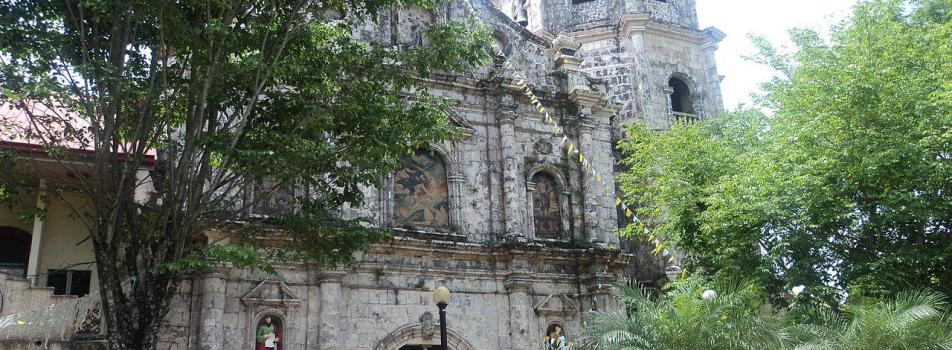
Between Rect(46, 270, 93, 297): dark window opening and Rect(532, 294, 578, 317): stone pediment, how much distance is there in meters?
9.38

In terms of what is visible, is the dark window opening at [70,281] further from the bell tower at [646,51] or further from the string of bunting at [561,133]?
the bell tower at [646,51]

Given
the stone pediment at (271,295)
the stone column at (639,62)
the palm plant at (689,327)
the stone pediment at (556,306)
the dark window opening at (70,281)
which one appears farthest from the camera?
the stone column at (639,62)

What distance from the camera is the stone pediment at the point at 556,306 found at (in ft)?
62.6

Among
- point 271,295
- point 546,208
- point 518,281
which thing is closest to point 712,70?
point 546,208

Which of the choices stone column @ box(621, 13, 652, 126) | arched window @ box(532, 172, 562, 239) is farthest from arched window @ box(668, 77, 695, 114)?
arched window @ box(532, 172, 562, 239)

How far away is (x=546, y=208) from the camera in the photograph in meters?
20.6

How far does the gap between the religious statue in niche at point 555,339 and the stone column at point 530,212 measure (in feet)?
6.77

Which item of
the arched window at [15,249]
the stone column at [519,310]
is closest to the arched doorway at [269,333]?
the stone column at [519,310]

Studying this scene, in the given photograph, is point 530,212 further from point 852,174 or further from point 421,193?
point 852,174

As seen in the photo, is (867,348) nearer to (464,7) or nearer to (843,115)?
(843,115)

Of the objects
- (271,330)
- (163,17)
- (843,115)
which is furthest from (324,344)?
(843,115)

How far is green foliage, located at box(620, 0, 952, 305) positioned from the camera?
14805mm

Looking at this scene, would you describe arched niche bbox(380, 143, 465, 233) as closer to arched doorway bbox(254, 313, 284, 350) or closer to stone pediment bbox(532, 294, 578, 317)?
stone pediment bbox(532, 294, 578, 317)

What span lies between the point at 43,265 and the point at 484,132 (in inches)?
383
